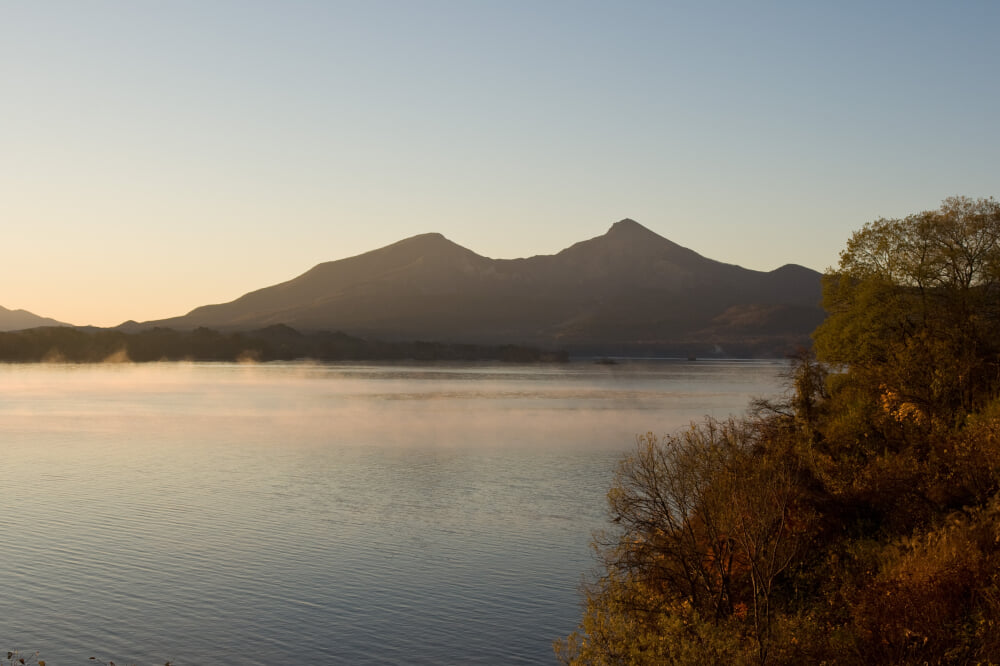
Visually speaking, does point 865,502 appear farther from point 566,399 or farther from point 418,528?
point 566,399

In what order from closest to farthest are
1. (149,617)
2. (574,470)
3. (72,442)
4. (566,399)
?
(149,617), (574,470), (72,442), (566,399)

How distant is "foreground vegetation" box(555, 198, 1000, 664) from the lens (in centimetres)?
2589

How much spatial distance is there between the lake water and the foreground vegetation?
14.8ft

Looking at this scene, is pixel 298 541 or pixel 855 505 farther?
pixel 298 541

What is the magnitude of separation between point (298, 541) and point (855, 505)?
26473mm

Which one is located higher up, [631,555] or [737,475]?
[737,475]

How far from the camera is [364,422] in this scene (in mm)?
117500

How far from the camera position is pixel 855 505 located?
4141 cm

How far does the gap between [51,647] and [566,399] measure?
445 ft

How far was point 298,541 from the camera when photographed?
45750 millimetres

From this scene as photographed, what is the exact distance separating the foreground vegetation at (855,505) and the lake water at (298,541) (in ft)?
14.8

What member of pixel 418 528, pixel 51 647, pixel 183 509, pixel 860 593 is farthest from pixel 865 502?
pixel 183 509

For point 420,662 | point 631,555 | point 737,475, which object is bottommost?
point 420,662

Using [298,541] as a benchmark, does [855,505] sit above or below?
above
